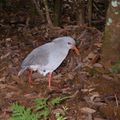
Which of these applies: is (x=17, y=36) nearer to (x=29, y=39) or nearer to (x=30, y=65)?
(x=29, y=39)

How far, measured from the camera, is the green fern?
4.71 m

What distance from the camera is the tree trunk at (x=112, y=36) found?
17.9 feet

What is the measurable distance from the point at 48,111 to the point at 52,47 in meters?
0.81

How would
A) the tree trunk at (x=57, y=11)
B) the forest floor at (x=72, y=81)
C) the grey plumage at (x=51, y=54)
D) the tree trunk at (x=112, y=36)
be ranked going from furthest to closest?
the tree trunk at (x=57, y=11)
the tree trunk at (x=112, y=36)
the grey plumage at (x=51, y=54)
the forest floor at (x=72, y=81)

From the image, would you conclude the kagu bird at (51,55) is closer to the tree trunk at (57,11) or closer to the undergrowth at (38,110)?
the undergrowth at (38,110)

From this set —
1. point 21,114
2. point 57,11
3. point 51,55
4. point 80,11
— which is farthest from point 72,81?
point 57,11

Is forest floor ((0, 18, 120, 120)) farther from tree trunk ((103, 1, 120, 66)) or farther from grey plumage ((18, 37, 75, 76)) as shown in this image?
grey plumage ((18, 37, 75, 76))

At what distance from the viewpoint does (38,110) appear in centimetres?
498

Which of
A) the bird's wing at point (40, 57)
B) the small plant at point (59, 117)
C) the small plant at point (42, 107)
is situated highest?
the bird's wing at point (40, 57)

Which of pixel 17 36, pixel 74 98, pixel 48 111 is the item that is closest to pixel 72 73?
pixel 74 98

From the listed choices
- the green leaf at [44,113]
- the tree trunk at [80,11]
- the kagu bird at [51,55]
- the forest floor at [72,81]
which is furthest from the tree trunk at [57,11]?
the green leaf at [44,113]

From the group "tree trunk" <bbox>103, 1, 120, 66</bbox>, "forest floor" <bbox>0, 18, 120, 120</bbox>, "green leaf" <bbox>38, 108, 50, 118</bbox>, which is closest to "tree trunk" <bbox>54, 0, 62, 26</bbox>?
"forest floor" <bbox>0, 18, 120, 120</bbox>

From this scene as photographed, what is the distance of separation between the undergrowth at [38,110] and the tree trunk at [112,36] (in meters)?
0.95

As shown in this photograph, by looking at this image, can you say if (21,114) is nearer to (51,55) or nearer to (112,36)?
(51,55)
